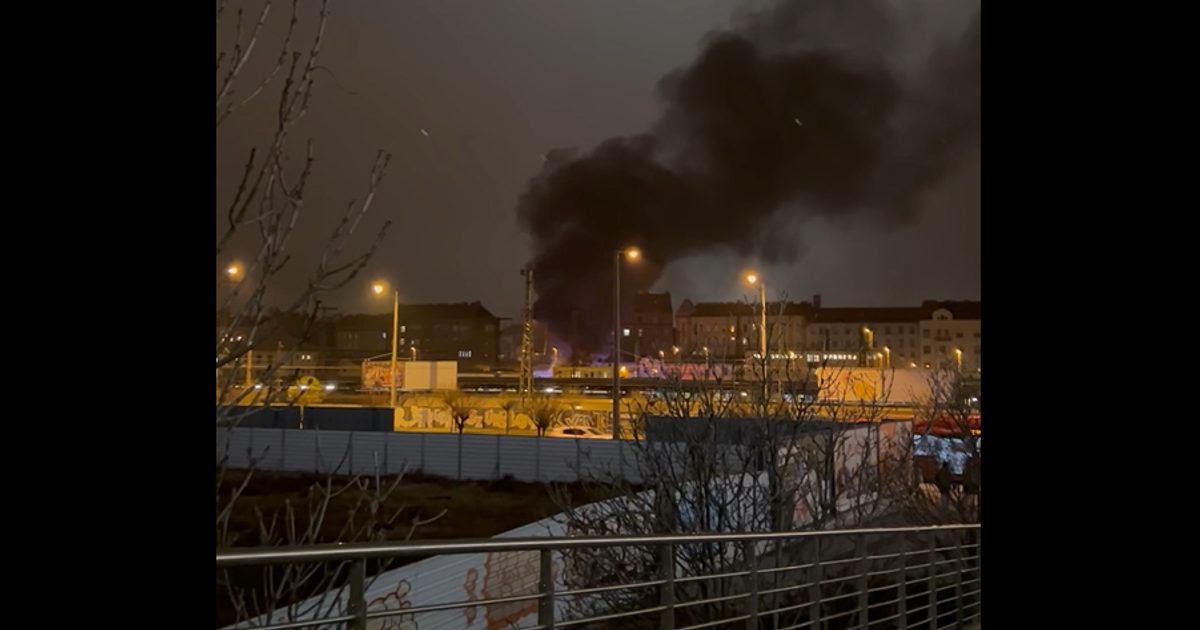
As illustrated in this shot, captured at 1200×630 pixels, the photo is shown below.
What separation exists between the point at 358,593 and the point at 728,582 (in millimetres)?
5602

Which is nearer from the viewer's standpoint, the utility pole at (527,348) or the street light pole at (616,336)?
the street light pole at (616,336)

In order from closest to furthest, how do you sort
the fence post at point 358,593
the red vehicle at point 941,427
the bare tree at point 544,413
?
the fence post at point 358,593, the red vehicle at point 941,427, the bare tree at point 544,413

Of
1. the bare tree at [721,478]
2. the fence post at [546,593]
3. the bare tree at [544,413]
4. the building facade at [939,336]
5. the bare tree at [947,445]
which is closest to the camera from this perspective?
the fence post at [546,593]

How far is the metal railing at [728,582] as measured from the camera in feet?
7.70

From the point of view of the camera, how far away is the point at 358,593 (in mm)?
2258

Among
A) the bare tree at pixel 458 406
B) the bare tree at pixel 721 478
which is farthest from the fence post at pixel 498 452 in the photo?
the bare tree at pixel 721 478

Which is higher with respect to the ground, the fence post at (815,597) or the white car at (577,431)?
the fence post at (815,597)

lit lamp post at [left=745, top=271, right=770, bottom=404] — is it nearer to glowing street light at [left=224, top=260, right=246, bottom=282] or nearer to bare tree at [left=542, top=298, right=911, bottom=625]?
bare tree at [left=542, top=298, right=911, bottom=625]

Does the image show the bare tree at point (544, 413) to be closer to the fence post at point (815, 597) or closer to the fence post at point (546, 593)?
the fence post at point (815, 597)

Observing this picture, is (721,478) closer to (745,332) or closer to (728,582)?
(728,582)

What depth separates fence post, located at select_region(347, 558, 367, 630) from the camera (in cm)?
225

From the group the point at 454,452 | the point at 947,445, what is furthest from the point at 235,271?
the point at 454,452
